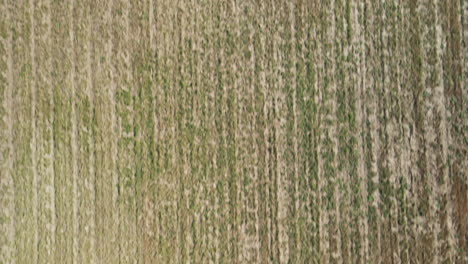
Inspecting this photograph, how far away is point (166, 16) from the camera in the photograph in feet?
3.39

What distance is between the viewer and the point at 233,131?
1.01 m

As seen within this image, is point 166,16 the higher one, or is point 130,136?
point 166,16

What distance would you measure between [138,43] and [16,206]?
0.38m

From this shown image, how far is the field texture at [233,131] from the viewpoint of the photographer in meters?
0.98

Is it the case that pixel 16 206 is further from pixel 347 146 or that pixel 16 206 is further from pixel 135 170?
pixel 347 146

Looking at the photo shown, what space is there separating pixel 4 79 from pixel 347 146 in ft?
2.11

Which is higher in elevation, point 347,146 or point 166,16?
point 166,16

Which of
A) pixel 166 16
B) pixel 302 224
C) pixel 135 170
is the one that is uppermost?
pixel 166 16

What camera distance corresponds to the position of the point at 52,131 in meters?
1.04

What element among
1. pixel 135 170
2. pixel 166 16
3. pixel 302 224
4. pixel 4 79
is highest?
pixel 166 16

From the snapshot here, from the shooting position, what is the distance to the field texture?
3.22 feet

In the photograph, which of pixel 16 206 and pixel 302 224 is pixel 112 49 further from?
pixel 302 224

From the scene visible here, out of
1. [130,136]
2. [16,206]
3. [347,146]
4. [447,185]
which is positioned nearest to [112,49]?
[130,136]

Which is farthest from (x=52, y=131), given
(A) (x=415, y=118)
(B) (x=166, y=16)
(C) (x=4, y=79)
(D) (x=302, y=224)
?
(A) (x=415, y=118)
